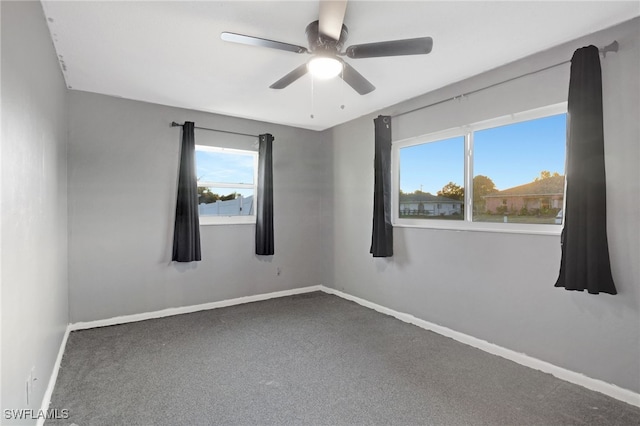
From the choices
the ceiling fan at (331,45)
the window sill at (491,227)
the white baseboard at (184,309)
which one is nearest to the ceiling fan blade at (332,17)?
the ceiling fan at (331,45)

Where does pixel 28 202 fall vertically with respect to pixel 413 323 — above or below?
above

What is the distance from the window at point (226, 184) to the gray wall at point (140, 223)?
160mm

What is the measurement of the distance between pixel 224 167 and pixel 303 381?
109 inches

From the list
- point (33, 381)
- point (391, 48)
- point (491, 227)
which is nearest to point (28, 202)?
point (33, 381)

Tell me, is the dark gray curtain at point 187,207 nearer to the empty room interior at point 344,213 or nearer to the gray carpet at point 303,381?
the empty room interior at point 344,213

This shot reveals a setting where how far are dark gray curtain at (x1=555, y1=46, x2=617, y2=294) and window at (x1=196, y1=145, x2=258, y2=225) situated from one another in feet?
10.8

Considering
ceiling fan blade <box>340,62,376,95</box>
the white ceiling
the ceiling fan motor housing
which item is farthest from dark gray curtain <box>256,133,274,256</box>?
the ceiling fan motor housing

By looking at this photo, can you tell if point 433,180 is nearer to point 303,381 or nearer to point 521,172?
point 521,172

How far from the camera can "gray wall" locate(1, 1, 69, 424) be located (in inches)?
51.1

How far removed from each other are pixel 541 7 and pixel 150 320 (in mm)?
4209

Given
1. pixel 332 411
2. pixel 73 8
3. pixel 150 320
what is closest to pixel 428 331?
pixel 332 411

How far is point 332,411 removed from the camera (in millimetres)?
1974

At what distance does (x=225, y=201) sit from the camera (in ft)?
13.6

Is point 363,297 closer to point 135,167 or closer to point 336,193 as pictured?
point 336,193
